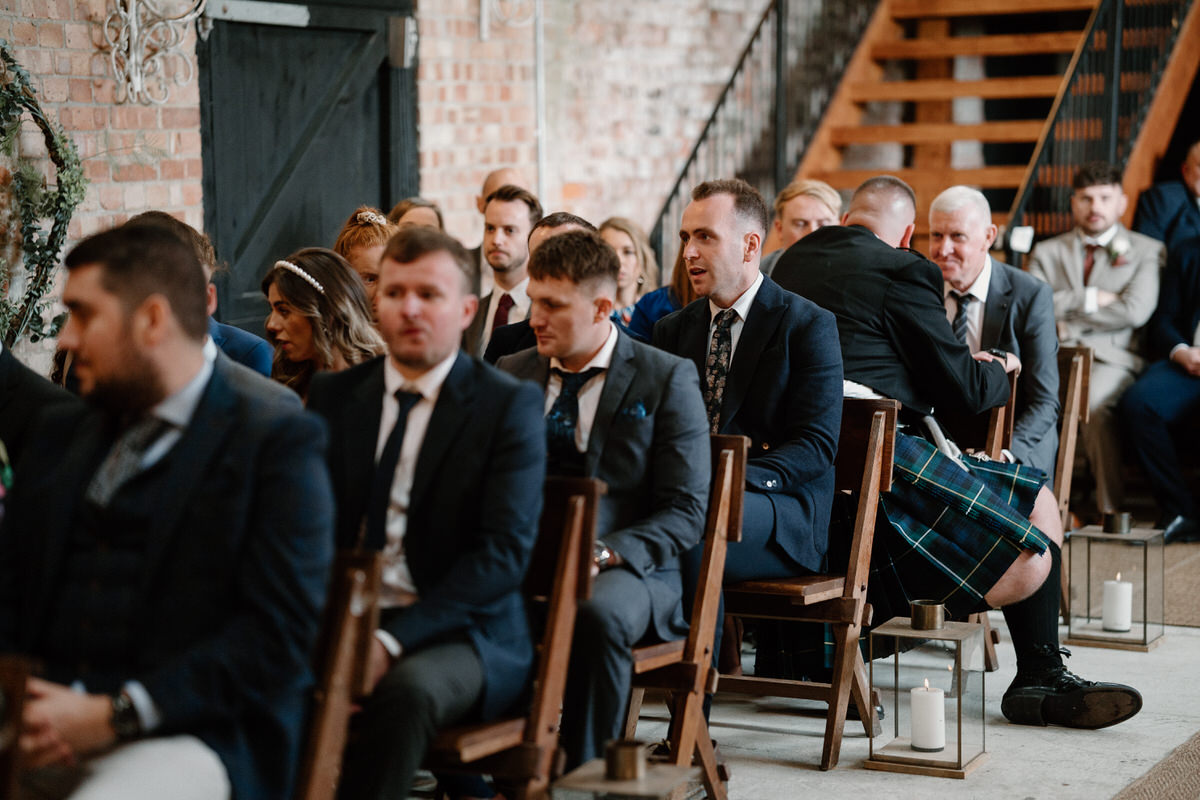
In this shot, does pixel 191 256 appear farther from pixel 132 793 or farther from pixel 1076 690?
pixel 1076 690

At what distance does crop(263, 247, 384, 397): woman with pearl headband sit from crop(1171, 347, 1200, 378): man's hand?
4.59 metres

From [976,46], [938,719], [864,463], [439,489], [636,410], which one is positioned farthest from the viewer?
[976,46]

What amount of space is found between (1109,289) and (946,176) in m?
1.95

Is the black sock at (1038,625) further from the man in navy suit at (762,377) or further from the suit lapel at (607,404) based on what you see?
the suit lapel at (607,404)

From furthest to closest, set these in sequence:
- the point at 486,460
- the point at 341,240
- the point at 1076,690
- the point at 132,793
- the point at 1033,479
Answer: the point at 341,240 → the point at 1033,479 → the point at 1076,690 → the point at 486,460 → the point at 132,793

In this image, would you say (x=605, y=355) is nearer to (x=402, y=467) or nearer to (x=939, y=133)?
(x=402, y=467)

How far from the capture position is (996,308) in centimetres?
539

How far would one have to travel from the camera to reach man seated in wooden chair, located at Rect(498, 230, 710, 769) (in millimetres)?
3221

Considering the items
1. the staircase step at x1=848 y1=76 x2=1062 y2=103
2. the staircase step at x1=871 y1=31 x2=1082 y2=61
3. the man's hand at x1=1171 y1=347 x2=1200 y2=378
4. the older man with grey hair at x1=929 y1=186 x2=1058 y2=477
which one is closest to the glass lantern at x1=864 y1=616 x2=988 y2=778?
the older man with grey hair at x1=929 y1=186 x2=1058 y2=477

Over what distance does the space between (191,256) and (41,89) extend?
3186mm

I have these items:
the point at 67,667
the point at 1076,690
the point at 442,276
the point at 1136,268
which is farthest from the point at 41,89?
the point at 1136,268

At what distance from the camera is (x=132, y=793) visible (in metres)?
2.15

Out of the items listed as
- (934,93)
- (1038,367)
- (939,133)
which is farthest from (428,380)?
(934,93)

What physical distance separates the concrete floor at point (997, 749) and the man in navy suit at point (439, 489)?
50.5 inches
